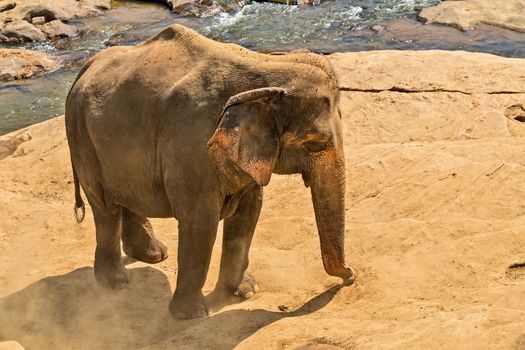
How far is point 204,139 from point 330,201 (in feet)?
2.94

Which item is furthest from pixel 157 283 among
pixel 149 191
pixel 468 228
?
pixel 468 228

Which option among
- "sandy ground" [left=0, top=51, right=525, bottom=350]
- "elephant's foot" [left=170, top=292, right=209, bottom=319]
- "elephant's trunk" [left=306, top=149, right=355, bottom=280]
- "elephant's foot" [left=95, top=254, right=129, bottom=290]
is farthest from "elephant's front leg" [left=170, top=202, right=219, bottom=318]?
"elephant's foot" [left=95, top=254, right=129, bottom=290]

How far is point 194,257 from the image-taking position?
16.4 feet

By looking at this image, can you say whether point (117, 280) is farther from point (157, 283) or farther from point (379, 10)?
point (379, 10)

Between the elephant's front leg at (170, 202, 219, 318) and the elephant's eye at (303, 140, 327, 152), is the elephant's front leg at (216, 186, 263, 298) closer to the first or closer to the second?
the elephant's front leg at (170, 202, 219, 318)

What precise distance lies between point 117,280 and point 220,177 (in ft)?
5.53

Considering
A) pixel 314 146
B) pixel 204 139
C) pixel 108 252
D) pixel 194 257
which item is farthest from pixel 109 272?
pixel 314 146

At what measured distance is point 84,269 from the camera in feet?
20.8

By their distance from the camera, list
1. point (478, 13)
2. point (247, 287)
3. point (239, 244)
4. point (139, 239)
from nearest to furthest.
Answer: point (239, 244) < point (247, 287) < point (139, 239) < point (478, 13)

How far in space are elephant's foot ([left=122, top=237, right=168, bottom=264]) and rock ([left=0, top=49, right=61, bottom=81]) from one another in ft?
26.6

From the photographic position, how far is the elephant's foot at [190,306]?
521cm

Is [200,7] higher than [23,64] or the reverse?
the reverse

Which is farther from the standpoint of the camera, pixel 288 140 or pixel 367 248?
pixel 367 248

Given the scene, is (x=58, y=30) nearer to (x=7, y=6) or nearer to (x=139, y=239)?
(x=7, y=6)
